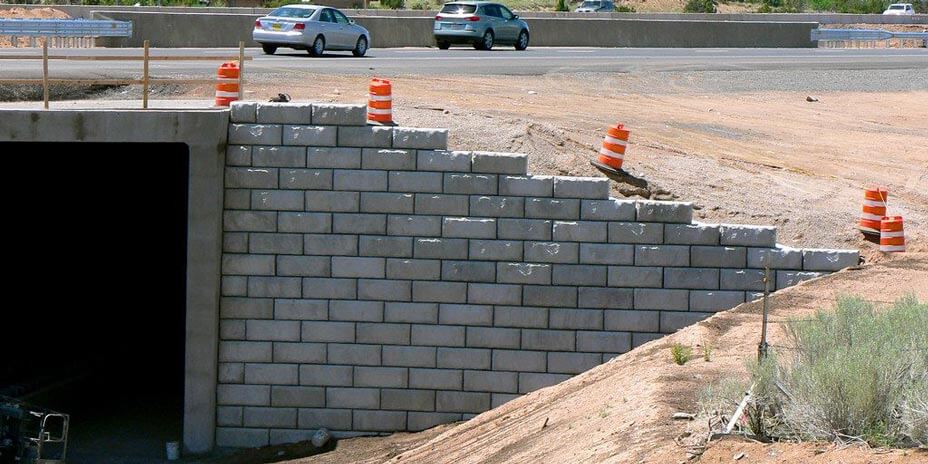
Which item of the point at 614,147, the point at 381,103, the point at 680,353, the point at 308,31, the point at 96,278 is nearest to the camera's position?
the point at 680,353

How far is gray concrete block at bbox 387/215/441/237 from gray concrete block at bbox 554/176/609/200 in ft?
5.18

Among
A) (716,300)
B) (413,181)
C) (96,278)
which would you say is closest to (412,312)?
(413,181)

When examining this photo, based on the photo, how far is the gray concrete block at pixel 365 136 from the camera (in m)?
15.2

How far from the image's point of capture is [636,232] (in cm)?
1494

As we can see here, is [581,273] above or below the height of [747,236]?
below

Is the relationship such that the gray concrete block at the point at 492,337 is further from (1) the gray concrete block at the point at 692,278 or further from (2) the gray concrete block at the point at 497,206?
(1) the gray concrete block at the point at 692,278

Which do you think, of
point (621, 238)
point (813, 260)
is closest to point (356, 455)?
point (621, 238)

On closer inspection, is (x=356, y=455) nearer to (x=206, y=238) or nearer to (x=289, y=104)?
(x=206, y=238)

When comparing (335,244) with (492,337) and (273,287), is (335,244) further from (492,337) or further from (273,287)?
(492,337)

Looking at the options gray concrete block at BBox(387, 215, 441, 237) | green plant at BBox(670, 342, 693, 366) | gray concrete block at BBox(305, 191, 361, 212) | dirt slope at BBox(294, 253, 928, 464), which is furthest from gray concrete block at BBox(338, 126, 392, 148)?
green plant at BBox(670, 342, 693, 366)

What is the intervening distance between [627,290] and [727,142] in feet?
22.2

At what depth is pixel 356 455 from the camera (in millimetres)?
14945

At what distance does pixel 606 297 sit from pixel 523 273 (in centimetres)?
108

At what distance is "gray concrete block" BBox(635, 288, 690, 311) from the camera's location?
15000 mm
